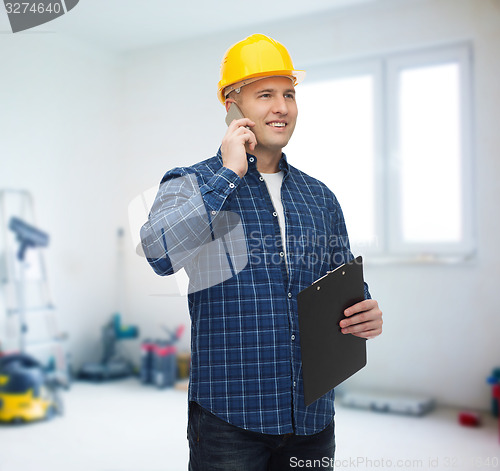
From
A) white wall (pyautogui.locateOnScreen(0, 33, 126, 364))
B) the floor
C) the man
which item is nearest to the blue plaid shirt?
the man

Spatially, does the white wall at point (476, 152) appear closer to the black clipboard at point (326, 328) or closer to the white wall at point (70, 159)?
the white wall at point (70, 159)

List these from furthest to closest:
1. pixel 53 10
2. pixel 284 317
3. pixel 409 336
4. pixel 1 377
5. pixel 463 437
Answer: pixel 53 10 < pixel 409 336 < pixel 1 377 < pixel 463 437 < pixel 284 317

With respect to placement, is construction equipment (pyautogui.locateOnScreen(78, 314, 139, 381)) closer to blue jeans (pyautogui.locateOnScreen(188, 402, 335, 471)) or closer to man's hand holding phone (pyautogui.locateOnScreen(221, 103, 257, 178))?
blue jeans (pyautogui.locateOnScreen(188, 402, 335, 471))

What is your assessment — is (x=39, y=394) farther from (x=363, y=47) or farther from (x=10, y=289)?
(x=363, y=47)

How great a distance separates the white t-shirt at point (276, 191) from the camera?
105 cm

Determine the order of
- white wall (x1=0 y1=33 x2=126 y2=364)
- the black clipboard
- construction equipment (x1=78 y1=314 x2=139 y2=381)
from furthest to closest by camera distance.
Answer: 1. construction equipment (x1=78 y1=314 x2=139 y2=381)
2. white wall (x1=0 y1=33 x2=126 y2=364)
3. the black clipboard

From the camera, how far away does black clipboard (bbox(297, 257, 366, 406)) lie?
34.8 inches

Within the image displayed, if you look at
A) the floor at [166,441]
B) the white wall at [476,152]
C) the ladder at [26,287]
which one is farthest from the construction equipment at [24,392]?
the white wall at [476,152]

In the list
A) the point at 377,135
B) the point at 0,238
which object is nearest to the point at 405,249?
the point at 377,135

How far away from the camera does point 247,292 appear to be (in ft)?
3.18

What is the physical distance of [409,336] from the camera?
119 inches

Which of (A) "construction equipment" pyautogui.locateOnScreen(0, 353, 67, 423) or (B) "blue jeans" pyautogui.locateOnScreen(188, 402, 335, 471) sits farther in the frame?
(A) "construction equipment" pyautogui.locateOnScreen(0, 353, 67, 423)

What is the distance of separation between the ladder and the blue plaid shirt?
8.06 feet

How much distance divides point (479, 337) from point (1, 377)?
2516mm
